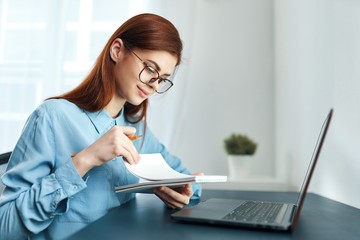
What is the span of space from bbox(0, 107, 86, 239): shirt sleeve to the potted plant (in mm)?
1228

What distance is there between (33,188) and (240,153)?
134cm

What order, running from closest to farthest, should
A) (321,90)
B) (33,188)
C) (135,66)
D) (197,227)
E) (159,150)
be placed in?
(197,227) < (33,188) < (135,66) < (321,90) < (159,150)

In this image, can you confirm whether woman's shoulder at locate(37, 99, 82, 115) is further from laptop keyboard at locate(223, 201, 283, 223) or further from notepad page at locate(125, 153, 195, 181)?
laptop keyboard at locate(223, 201, 283, 223)

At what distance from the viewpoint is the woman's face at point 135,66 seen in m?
1.07

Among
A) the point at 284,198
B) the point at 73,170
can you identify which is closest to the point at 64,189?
the point at 73,170

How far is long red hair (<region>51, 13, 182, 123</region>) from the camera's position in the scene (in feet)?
3.49

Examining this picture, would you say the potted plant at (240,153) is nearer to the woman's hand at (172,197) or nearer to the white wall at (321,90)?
the white wall at (321,90)

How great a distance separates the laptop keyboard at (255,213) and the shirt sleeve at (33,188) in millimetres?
363

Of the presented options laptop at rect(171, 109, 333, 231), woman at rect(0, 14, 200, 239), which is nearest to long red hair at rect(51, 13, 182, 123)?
woman at rect(0, 14, 200, 239)

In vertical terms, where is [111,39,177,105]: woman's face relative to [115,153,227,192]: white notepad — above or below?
above

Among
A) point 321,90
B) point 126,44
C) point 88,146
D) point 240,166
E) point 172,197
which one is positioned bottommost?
point 240,166

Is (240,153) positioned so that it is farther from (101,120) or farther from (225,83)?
(101,120)

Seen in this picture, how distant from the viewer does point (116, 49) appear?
3.64ft

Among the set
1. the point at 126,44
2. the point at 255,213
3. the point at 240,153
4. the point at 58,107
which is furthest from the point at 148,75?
the point at 240,153
